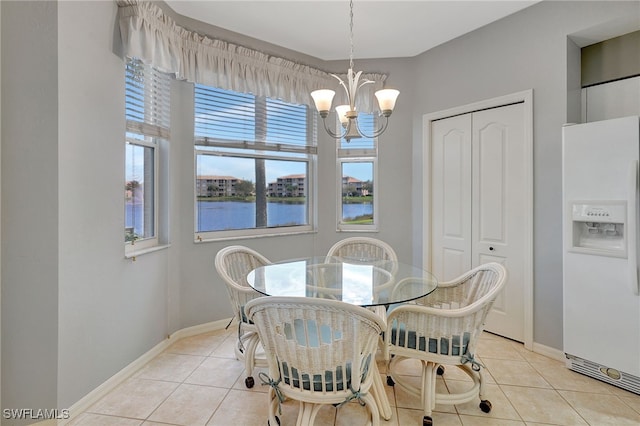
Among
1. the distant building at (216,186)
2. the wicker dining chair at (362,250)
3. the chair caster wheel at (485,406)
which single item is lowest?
the chair caster wheel at (485,406)

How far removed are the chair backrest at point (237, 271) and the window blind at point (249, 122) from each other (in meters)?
1.19

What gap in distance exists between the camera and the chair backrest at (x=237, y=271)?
2.18 m

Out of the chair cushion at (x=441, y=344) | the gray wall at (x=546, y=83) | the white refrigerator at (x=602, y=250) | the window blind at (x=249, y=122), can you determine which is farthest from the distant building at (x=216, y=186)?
the white refrigerator at (x=602, y=250)

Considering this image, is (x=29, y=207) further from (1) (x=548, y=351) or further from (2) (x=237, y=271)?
(1) (x=548, y=351)

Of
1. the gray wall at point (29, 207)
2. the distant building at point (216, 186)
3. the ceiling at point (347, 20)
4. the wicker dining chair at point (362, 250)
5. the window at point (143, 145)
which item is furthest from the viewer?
the distant building at point (216, 186)

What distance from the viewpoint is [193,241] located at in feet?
9.86

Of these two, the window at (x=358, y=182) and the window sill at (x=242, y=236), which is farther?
the window at (x=358, y=182)

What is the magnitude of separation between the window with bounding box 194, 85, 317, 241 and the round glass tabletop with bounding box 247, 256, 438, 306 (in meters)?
1.04

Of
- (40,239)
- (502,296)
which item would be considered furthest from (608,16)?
(40,239)

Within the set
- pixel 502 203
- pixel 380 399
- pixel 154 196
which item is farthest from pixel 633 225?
pixel 154 196

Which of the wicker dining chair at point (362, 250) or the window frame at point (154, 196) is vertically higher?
the window frame at point (154, 196)

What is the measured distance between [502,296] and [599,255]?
3.22 feet

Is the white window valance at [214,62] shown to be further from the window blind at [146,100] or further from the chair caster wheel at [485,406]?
the chair caster wheel at [485,406]

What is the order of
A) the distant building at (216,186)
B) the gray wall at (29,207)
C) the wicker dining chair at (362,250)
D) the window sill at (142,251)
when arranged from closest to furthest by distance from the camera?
the gray wall at (29,207)
the window sill at (142,251)
the wicker dining chair at (362,250)
the distant building at (216,186)
